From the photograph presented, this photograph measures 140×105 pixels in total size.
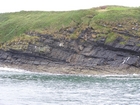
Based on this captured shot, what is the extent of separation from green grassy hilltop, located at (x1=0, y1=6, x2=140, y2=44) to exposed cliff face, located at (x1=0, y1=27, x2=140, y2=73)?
2.44 metres

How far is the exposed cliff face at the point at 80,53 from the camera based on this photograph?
11850 cm

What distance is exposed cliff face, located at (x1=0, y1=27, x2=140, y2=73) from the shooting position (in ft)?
389

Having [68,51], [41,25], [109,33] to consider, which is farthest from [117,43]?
[41,25]

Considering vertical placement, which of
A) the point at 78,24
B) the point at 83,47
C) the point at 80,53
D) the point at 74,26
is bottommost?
the point at 80,53

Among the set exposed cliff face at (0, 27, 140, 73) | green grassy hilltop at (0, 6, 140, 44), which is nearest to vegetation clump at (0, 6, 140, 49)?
green grassy hilltop at (0, 6, 140, 44)

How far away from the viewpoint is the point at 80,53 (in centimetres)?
12694

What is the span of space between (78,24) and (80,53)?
17.8m

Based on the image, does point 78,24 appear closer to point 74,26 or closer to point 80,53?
point 74,26

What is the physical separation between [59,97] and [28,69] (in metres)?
72.8

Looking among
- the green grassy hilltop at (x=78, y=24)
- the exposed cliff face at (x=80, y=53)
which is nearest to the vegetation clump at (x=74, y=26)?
the green grassy hilltop at (x=78, y=24)

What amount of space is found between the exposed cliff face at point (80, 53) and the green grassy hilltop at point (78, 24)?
244cm

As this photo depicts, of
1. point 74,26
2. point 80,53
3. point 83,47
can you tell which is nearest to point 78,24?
point 74,26

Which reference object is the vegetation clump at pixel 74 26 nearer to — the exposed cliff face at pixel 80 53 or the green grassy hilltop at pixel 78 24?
the green grassy hilltop at pixel 78 24

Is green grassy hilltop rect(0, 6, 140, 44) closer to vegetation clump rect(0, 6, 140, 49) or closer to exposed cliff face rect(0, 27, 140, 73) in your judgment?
vegetation clump rect(0, 6, 140, 49)
